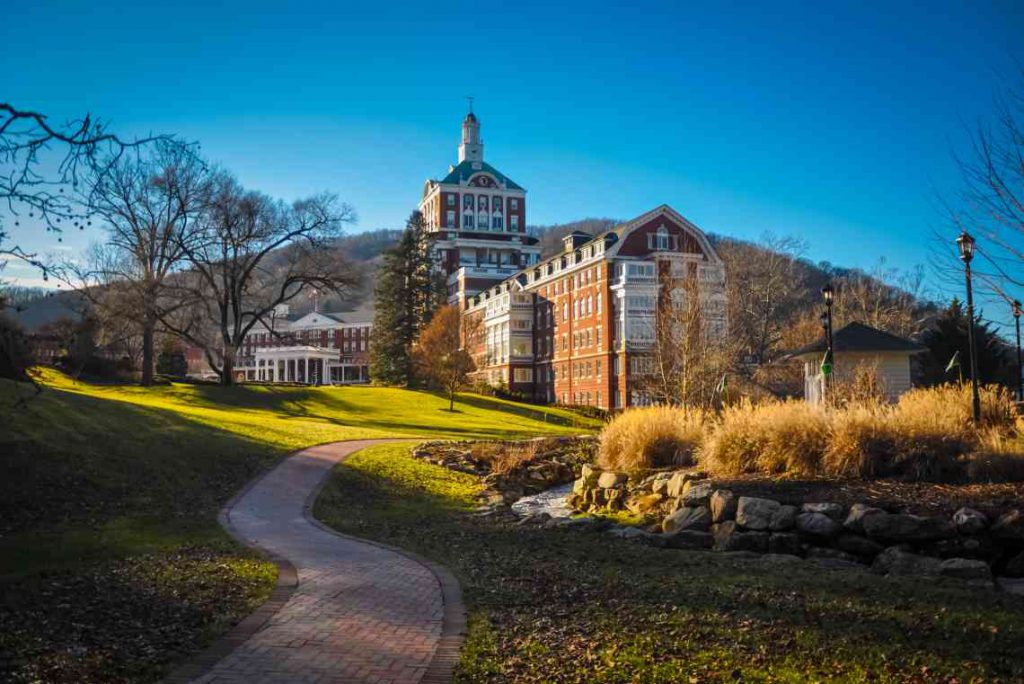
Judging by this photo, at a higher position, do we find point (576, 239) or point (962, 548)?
point (576, 239)

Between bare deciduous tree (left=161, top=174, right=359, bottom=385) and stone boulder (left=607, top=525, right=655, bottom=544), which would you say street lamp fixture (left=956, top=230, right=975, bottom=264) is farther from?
bare deciduous tree (left=161, top=174, right=359, bottom=385)

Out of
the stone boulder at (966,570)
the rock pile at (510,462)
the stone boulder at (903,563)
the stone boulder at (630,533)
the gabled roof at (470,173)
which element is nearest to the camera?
the stone boulder at (966,570)

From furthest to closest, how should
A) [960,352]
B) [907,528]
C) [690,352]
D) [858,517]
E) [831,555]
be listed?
[690,352]
[960,352]
[858,517]
[831,555]
[907,528]

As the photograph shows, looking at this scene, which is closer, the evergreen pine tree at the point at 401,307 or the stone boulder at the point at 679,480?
the stone boulder at the point at 679,480

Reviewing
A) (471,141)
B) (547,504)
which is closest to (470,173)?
(471,141)

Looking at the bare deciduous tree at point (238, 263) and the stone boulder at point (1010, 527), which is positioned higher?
the bare deciduous tree at point (238, 263)

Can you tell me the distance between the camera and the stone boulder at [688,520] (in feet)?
48.4

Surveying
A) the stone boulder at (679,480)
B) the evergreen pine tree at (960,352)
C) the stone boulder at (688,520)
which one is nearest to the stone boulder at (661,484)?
the stone boulder at (679,480)

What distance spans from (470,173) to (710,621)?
3572 inches

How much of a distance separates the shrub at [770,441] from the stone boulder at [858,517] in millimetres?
2544

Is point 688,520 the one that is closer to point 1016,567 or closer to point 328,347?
point 1016,567

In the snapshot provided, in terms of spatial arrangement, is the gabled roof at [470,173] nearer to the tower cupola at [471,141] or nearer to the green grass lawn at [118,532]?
the tower cupola at [471,141]

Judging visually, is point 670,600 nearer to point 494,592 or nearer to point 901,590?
point 494,592

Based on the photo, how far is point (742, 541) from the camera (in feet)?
44.3
